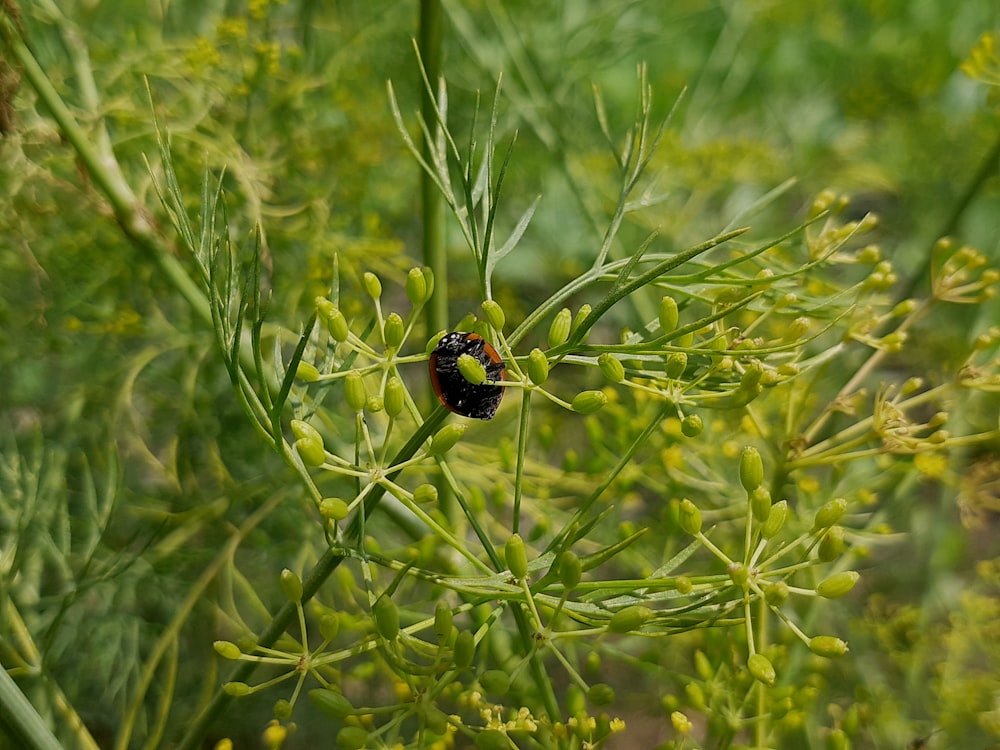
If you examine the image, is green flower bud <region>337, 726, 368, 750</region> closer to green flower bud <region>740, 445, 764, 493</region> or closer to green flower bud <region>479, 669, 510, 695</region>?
green flower bud <region>479, 669, 510, 695</region>

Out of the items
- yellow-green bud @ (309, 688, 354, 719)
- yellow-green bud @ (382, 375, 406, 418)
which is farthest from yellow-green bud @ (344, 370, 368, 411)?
yellow-green bud @ (309, 688, 354, 719)

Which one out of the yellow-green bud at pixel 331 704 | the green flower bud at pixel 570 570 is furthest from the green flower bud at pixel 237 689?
the green flower bud at pixel 570 570

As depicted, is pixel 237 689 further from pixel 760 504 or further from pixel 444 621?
pixel 760 504

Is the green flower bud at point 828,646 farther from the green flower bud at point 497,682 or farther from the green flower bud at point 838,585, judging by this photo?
the green flower bud at point 497,682

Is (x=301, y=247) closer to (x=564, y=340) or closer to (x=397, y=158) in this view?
(x=397, y=158)

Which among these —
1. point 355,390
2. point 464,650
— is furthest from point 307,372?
point 464,650
